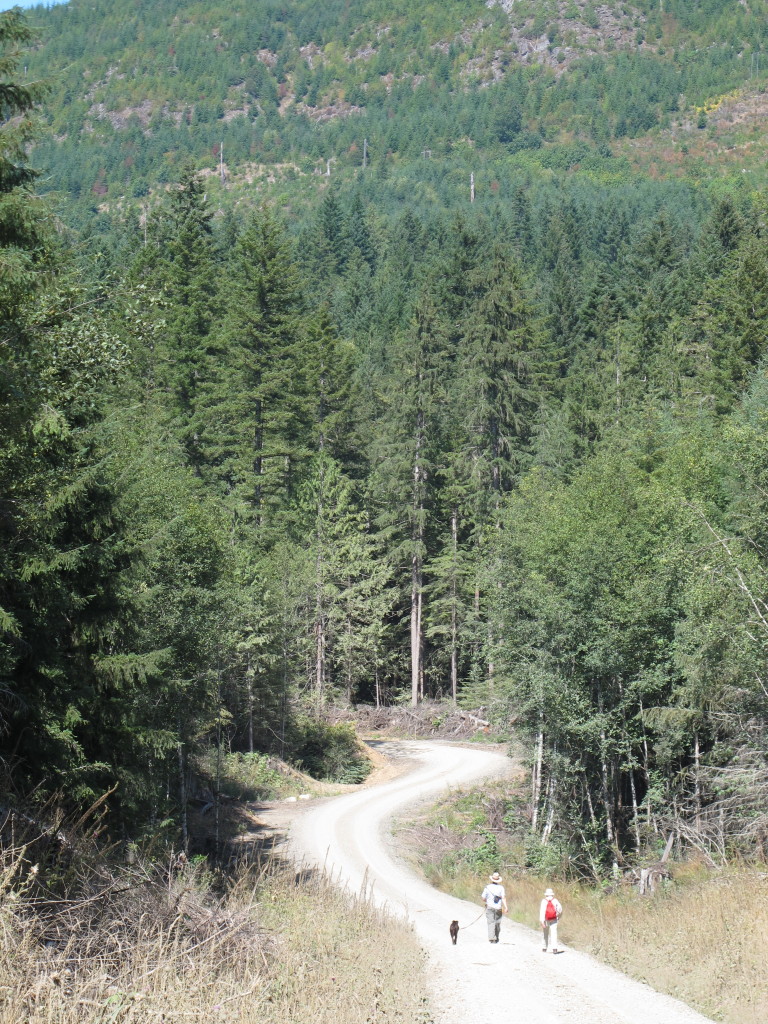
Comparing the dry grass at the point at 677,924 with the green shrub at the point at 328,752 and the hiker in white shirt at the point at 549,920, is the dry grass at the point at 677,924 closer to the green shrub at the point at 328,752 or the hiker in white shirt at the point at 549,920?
the hiker in white shirt at the point at 549,920

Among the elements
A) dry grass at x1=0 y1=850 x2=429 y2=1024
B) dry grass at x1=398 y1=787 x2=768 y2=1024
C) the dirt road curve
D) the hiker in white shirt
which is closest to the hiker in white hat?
the dirt road curve

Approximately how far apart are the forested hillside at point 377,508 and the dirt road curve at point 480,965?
4035mm

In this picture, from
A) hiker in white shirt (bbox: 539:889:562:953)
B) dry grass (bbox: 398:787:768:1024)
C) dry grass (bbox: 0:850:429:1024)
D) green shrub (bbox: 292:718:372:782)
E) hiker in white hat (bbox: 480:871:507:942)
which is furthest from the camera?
green shrub (bbox: 292:718:372:782)

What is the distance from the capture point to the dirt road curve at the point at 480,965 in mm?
10445

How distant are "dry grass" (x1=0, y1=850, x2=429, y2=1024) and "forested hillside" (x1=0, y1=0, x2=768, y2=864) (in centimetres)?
287

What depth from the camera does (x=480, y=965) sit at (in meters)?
12.8

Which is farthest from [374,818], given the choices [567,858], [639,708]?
[639,708]

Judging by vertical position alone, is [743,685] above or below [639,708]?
above

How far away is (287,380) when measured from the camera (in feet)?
124

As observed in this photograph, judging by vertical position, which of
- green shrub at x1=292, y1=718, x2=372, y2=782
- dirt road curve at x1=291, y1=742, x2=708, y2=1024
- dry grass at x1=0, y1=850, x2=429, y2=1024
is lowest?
green shrub at x1=292, y1=718, x2=372, y2=782

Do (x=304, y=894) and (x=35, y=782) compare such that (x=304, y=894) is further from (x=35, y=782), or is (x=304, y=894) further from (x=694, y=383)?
(x=694, y=383)

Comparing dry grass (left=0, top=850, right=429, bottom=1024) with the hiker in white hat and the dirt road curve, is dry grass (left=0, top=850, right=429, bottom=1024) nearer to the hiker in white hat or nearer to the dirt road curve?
the dirt road curve

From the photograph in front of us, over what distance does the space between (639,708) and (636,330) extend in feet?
95.4

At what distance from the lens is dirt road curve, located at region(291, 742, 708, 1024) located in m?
10.4
